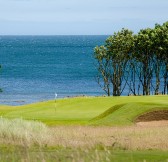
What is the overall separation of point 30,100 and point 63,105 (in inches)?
2269

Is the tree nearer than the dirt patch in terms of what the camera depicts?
No

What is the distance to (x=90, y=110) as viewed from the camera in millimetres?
47500

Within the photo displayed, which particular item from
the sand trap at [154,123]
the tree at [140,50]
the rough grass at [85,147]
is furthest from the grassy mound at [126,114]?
the tree at [140,50]

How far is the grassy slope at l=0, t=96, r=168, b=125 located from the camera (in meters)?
37.2

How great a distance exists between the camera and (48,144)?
22906 millimetres

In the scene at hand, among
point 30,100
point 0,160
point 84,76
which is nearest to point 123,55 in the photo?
point 30,100

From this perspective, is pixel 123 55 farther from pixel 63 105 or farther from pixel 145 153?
pixel 145 153

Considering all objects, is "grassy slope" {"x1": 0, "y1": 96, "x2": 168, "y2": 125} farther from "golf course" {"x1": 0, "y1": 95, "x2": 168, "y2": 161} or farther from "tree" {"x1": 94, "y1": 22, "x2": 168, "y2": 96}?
"tree" {"x1": 94, "y1": 22, "x2": 168, "y2": 96}

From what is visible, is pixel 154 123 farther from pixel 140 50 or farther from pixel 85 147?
pixel 140 50

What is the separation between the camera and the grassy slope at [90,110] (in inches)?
1465

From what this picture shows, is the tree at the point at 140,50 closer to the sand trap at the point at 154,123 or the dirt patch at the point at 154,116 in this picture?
the dirt patch at the point at 154,116

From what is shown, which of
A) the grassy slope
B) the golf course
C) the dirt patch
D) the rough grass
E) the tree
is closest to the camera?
the rough grass

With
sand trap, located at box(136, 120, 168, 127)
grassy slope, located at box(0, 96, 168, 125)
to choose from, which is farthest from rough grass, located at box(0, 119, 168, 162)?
grassy slope, located at box(0, 96, 168, 125)

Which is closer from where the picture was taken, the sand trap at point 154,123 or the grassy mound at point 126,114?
the grassy mound at point 126,114
